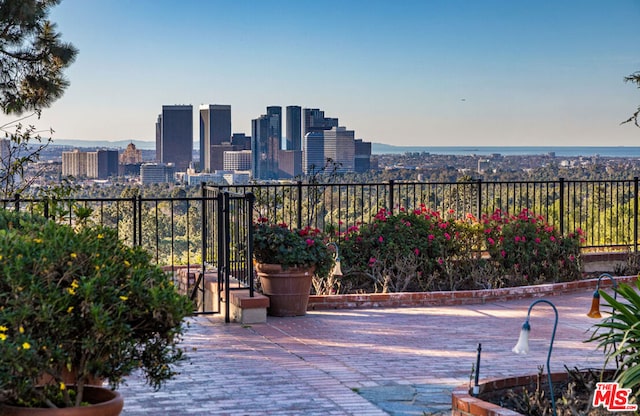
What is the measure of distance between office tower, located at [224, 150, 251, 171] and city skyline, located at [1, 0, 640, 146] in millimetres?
4062

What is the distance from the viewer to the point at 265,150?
3170 cm

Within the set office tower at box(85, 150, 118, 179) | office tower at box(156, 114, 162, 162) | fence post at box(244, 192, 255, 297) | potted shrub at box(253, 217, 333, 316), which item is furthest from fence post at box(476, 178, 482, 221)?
office tower at box(156, 114, 162, 162)

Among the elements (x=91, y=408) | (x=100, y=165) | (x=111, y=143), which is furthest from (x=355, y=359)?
(x=111, y=143)

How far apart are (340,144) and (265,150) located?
25.8ft

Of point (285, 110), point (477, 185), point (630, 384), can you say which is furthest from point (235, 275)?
point (285, 110)

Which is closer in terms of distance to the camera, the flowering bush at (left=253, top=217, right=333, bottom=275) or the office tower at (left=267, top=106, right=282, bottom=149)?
the flowering bush at (left=253, top=217, right=333, bottom=275)

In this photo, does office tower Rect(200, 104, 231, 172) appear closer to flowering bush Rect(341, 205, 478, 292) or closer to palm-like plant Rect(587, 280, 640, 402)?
flowering bush Rect(341, 205, 478, 292)

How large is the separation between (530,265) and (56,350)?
31.9 feet

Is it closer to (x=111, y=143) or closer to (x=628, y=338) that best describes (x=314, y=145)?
(x=628, y=338)

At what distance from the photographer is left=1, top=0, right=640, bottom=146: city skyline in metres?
32.6

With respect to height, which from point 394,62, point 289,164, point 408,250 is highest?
point 394,62

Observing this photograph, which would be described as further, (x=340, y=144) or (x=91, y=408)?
(x=340, y=144)

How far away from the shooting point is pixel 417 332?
9805 mm

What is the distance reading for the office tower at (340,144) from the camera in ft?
78.2
